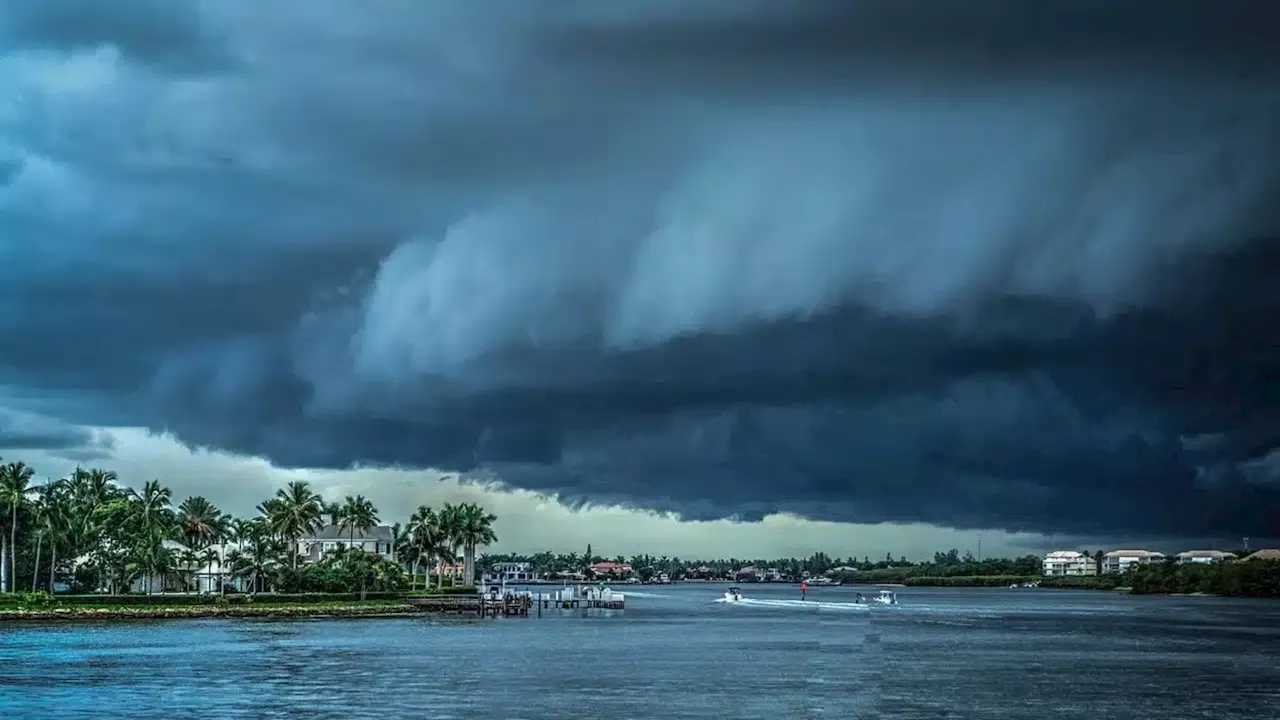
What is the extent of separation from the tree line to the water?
2393cm

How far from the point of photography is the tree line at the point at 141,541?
145375 mm

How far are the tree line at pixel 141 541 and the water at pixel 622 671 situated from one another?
78.5 ft

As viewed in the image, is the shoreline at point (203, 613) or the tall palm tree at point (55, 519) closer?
the shoreline at point (203, 613)

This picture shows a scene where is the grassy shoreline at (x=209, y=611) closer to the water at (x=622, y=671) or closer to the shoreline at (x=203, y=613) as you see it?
the shoreline at (x=203, y=613)

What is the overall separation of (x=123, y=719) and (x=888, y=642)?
72.3 meters

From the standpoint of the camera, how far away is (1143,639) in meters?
118

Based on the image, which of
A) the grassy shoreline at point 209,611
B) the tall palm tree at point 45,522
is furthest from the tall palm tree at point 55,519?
the grassy shoreline at point 209,611

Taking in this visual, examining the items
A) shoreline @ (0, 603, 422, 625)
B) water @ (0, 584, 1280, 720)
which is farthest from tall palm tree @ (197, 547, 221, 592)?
water @ (0, 584, 1280, 720)

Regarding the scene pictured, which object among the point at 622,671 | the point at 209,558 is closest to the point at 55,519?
the point at 209,558

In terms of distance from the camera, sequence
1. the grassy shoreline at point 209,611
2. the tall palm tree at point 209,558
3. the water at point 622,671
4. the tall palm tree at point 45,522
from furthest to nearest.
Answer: the tall palm tree at point 209,558
the tall palm tree at point 45,522
the grassy shoreline at point 209,611
the water at point 622,671

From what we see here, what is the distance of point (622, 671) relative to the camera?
7925 centimetres

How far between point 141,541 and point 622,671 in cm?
9032

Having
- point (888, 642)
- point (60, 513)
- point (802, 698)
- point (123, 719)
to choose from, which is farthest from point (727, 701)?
point (60, 513)

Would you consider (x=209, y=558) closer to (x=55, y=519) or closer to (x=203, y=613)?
(x=55, y=519)
